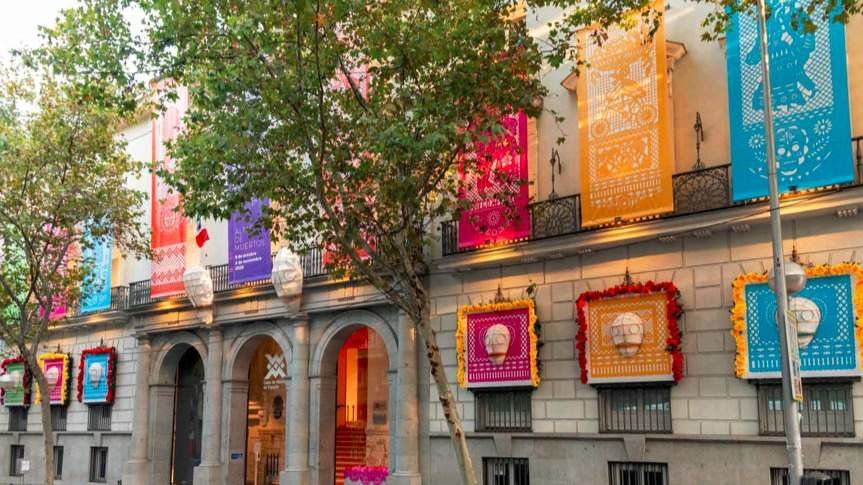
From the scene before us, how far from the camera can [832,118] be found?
16016 millimetres

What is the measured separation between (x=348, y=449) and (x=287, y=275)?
5155 mm

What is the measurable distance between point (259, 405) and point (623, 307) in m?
14.2

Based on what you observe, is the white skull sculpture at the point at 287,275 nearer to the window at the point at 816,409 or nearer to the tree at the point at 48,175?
the tree at the point at 48,175

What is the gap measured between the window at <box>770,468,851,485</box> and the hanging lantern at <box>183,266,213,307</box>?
1770 centimetres

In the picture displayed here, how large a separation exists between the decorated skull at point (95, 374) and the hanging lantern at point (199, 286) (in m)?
6.84

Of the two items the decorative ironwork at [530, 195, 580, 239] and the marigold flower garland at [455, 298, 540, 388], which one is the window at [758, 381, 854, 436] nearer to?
the marigold flower garland at [455, 298, 540, 388]

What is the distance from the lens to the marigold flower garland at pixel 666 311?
17.8m

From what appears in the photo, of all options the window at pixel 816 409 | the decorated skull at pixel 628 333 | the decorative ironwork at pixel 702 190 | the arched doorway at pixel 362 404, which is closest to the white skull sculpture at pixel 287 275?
the arched doorway at pixel 362 404

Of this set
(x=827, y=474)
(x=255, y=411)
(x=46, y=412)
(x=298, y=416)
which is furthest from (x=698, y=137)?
(x=46, y=412)

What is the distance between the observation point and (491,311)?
69.0ft

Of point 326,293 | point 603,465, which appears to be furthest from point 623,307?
point 326,293

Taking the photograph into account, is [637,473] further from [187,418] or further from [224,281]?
[187,418]

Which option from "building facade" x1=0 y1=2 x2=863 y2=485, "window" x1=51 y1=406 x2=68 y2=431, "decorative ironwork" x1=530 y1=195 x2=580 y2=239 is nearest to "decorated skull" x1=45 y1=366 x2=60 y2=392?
"window" x1=51 y1=406 x2=68 y2=431

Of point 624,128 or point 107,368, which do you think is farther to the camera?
point 107,368
